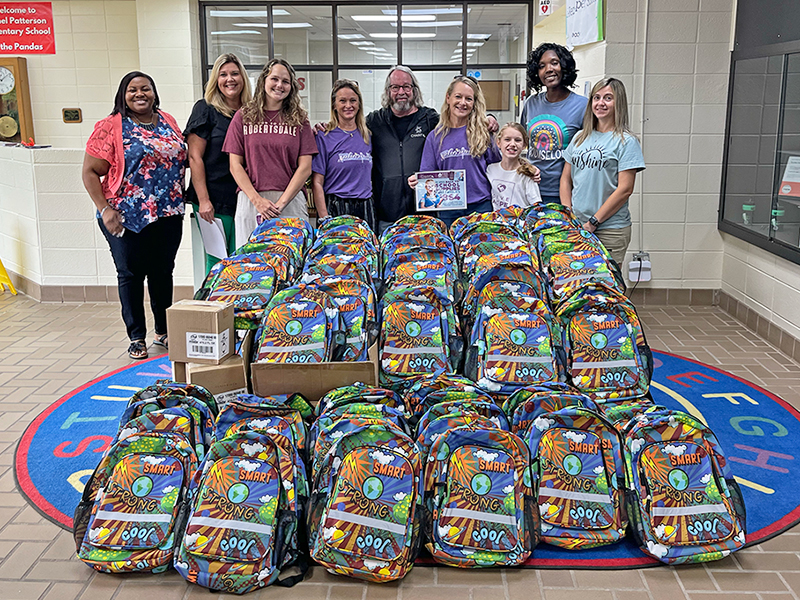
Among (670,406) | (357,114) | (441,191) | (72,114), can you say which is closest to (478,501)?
(670,406)

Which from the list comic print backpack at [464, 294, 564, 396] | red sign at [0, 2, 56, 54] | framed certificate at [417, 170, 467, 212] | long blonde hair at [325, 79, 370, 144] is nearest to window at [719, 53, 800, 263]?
framed certificate at [417, 170, 467, 212]

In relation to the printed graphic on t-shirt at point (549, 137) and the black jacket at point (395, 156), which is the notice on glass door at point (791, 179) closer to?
the printed graphic on t-shirt at point (549, 137)

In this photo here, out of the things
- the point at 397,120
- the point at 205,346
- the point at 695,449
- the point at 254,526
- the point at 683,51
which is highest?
the point at 683,51

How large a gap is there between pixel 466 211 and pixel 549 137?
2.44 feet

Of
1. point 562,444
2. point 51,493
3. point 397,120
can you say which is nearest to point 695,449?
point 562,444

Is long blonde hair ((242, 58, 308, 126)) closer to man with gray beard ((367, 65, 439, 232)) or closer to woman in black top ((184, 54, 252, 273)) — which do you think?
woman in black top ((184, 54, 252, 273))

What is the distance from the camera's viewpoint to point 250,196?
447 centimetres

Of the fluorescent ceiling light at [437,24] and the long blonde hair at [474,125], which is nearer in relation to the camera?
the long blonde hair at [474,125]

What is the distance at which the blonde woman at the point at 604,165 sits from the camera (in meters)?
4.44

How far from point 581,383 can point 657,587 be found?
0.81 metres

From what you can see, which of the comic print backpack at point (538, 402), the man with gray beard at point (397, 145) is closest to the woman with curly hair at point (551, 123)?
the man with gray beard at point (397, 145)

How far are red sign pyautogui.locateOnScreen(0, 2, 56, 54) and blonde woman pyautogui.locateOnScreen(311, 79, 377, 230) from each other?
6294 mm

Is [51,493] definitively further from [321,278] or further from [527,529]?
[527,529]

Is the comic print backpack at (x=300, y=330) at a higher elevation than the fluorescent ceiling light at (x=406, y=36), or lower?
lower
